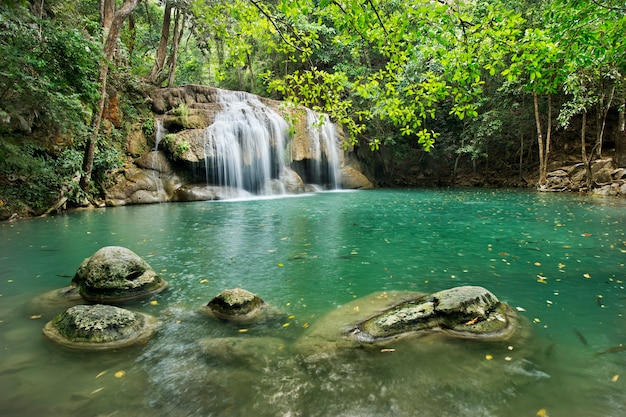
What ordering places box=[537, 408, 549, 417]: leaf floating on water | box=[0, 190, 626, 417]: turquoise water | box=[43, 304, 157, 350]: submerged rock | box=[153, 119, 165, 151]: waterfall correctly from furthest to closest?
box=[153, 119, 165, 151]: waterfall
box=[43, 304, 157, 350]: submerged rock
box=[0, 190, 626, 417]: turquoise water
box=[537, 408, 549, 417]: leaf floating on water

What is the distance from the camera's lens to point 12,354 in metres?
2.88

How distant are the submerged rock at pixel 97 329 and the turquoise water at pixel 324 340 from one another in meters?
0.14

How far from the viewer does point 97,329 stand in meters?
3.12

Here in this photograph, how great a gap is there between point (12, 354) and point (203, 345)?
1595 millimetres

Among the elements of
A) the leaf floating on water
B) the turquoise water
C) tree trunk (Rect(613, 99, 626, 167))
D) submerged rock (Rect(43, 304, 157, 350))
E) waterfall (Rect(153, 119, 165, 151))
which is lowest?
the leaf floating on water

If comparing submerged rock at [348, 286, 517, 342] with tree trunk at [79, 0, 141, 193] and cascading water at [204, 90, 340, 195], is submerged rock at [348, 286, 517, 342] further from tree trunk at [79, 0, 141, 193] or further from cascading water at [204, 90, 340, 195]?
cascading water at [204, 90, 340, 195]

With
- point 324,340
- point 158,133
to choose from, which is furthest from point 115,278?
point 158,133

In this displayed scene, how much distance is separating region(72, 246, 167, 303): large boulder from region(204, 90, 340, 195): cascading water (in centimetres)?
1311

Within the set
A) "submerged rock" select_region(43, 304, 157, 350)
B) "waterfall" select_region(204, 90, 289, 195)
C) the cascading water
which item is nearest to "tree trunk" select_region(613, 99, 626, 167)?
the cascading water

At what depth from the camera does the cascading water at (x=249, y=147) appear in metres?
17.7

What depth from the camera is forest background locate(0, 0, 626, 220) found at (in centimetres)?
306

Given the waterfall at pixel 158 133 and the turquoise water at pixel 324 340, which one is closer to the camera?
the turquoise water at pixel 324 340

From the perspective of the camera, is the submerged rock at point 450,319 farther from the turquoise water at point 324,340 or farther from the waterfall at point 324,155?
the waterfall at point 324,155

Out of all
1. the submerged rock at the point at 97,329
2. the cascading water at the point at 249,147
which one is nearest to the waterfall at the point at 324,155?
the cascading water at the point at 249,147
